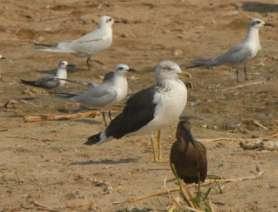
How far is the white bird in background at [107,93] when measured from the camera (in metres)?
13.2

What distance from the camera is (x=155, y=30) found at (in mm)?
19703

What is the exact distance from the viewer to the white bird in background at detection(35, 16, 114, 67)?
17219 mm

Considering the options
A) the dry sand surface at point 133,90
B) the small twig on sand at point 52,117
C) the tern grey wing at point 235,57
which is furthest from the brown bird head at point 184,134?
the tern grey wing at point 235,57

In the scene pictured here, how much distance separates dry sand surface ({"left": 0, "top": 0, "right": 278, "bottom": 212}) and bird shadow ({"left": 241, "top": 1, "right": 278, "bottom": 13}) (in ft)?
0.14

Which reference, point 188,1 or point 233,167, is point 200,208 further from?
point 188,1

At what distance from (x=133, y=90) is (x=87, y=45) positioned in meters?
2.34

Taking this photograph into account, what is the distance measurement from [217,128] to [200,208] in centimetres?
539

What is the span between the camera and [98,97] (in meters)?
13.2


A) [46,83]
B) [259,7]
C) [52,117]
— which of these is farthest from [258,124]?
[259,7]

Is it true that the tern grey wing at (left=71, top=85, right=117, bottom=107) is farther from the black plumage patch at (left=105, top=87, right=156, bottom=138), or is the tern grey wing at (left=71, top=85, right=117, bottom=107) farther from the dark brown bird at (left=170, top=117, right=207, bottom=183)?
the dark brown bird at (left=170, top=117, right=207, bottom=183)

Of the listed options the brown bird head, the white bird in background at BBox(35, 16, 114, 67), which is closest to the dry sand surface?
the white bird in background at BBox(35, 16, 114, 67)

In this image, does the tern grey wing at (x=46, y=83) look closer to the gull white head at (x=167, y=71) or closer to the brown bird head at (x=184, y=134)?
the gull white head at (x=167, y=71)

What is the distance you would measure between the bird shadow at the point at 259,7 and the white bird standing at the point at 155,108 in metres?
10.9

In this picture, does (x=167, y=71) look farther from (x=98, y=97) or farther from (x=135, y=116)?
(x=98, y=97)
